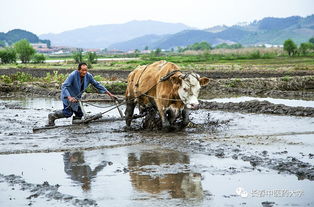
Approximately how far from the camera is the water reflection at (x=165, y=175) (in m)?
6.94

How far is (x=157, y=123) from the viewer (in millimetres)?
12375

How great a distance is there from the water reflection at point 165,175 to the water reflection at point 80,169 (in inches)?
23.2

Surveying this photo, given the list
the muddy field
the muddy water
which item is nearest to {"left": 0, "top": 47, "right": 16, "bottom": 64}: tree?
the muddy field

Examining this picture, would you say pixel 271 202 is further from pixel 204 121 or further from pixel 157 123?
pixel 204 121

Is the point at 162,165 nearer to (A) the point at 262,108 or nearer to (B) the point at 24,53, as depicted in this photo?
(A) the point at 262,108

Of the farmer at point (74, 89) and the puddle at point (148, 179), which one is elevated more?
the farmer at point (74, 89)

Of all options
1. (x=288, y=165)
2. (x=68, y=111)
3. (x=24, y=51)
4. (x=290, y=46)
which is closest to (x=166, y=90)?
(x=68, y=111)

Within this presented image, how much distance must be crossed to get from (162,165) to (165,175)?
734 mm

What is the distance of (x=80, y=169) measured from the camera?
840cm

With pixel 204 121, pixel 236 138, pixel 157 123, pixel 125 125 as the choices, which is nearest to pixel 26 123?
pixel 125 125

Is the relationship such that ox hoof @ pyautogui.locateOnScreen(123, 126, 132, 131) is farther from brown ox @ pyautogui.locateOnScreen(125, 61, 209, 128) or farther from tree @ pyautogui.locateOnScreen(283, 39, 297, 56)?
tree @ pyautogui.locateOnScreen(283, 39, 297, 56)

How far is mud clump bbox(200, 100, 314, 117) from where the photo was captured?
14625 millimetres

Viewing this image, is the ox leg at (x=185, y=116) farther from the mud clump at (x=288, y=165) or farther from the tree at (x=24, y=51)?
the tree at (x=24, y=51)

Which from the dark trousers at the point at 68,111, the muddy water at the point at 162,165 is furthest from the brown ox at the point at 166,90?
the dark trousers at the point at 68,111
